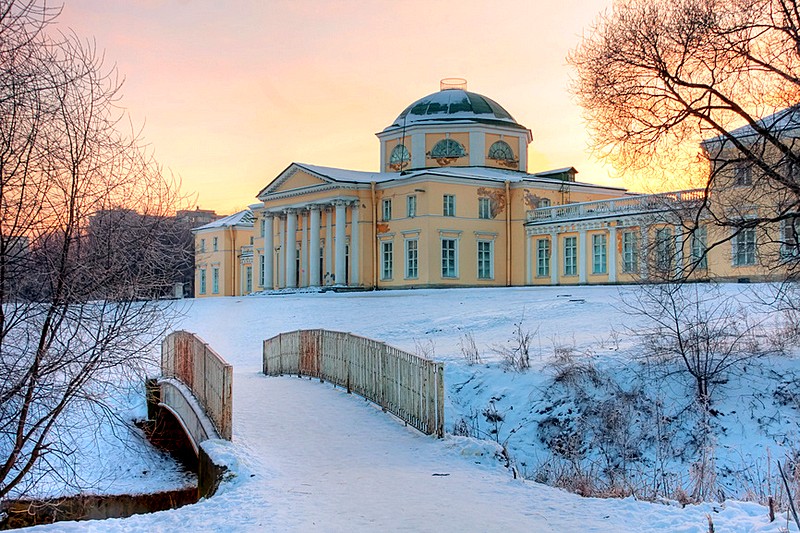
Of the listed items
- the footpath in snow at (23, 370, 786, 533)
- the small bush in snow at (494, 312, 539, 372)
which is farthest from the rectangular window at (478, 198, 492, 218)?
the footpath in snow at (23, 370, 786, 533)

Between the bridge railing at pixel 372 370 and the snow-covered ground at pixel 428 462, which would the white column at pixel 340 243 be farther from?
the bridge railing at pixel 372 370

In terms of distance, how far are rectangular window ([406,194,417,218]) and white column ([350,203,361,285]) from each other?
3.67 m

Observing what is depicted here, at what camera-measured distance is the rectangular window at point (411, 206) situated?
4744cm

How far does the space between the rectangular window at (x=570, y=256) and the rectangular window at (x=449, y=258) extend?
604 cm

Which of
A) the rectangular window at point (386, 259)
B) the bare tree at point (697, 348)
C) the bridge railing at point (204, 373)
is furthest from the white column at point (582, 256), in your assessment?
the bridge railing at point (204, 373)

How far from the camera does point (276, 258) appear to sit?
56.8 metres

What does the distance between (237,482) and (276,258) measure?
48014 millimetres

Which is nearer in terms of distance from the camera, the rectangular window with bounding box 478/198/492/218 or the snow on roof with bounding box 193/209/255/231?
the rectangular window with bounding box 478/198/492/218

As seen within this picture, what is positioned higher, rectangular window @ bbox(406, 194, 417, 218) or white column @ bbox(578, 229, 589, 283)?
rectangular window @ bbox(406, 194, 417, 218)

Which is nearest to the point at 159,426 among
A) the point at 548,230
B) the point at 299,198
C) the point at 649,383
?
the point at 649,383

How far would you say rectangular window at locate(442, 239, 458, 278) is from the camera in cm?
4697

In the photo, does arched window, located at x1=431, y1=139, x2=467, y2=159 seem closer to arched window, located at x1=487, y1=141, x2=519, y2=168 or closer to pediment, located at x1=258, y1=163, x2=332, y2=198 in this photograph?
arched window, located at x1=487, y1=141, x2=519, y2=168

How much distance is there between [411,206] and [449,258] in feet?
12.0

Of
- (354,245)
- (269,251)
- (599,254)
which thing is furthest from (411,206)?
(269,251)
